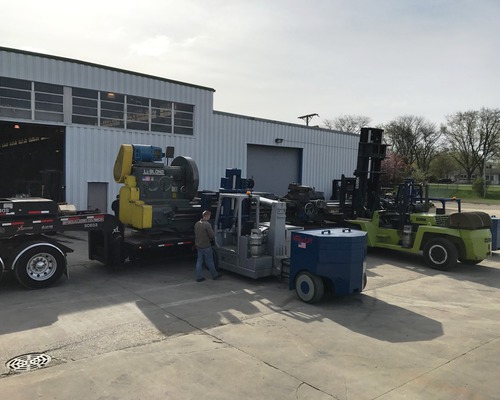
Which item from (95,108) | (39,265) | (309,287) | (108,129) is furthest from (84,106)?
(309,287)

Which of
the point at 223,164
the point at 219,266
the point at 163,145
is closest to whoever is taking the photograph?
the point at 219,266

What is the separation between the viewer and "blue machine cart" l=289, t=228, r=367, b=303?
7.48 meters

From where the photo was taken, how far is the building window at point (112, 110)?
56.0 ft

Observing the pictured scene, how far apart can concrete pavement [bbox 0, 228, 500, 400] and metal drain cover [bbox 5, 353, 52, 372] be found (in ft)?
0.33

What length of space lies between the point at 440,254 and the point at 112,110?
1340 centimetres

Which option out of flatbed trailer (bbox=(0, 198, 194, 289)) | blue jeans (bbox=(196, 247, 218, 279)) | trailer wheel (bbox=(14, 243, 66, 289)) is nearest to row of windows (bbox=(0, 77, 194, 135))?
flatbed trailer (bbox=(0, 198, 194, 289))

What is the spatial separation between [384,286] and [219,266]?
3726mm

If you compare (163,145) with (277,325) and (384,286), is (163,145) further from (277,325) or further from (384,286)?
(277,325)

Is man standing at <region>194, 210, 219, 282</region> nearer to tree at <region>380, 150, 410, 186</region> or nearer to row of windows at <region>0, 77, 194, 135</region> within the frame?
row of windows at <region>0, 77, 194, 135</region>

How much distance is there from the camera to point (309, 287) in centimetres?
759

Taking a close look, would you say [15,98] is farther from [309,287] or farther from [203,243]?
[309,287]

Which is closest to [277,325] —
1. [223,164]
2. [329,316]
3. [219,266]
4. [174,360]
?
[329,316]

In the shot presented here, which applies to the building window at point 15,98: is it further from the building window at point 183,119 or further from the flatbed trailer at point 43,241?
the flatbed trailer at point 43,241

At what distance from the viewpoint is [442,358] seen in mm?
5395
